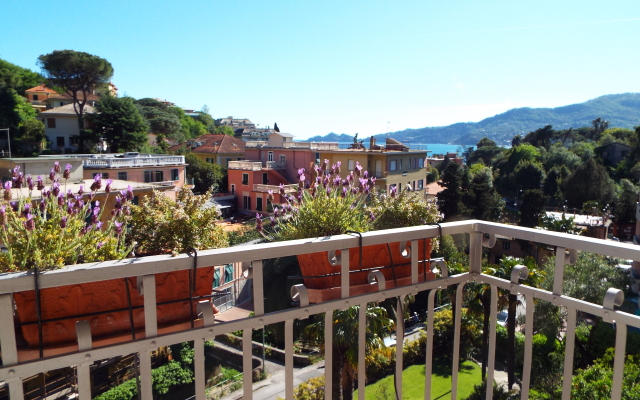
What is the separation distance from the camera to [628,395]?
22.2 ft

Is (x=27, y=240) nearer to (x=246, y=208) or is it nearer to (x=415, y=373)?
(x=415, y=373)

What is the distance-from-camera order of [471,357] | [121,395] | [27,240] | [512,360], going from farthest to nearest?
[471,357]
[512,360]
[121,395]
[27,240]

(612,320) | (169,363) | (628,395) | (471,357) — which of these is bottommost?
(471,357)

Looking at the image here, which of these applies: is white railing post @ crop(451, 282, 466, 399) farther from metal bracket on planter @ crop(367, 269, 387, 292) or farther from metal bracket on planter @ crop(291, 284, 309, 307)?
metal bracket on planter @ crop(291, 284, 309, 307)

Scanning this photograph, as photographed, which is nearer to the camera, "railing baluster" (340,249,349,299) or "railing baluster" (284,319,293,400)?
"railing baluster" (284,319,293,400)

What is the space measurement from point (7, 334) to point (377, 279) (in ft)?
3.92

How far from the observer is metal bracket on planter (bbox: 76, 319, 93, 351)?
1245mm

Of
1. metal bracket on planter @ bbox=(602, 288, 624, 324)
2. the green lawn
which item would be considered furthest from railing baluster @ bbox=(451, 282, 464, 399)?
the green lawn

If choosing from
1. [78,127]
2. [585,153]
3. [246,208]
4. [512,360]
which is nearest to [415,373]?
[512,360]

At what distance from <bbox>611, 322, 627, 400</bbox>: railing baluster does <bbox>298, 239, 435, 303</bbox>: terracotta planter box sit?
27.9 inches

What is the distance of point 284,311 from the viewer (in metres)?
1.57

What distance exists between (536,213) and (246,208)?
61.2ft

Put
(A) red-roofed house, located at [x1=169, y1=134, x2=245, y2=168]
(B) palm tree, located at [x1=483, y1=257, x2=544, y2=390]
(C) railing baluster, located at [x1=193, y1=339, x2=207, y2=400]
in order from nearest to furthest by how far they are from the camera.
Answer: (C) railing baluster, located at [x1=193, y1=339, x2=207, y2=400], (B) palm tree, located at [x1=483, y1=257, x2=544, y2=390], (A) red-roofed house, located at [x1=169, y1=134, x2=245, y2=168]

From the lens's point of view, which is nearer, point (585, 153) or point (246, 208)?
point (246, 208)
